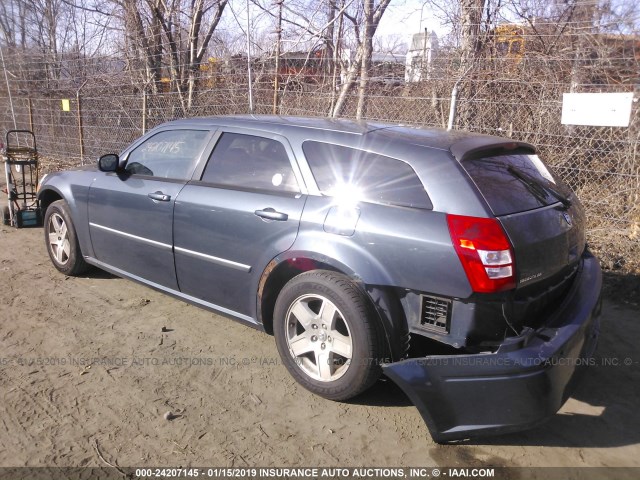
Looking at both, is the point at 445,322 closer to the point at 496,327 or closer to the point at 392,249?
the point at 496,327

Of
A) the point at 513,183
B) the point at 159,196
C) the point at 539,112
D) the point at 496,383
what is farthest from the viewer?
the point at 539,112

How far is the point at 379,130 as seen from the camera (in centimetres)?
324

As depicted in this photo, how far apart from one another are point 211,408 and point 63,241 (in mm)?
2950

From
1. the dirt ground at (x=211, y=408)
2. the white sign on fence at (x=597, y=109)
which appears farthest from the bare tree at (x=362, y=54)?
the dirt ground at (x=211, y=408)

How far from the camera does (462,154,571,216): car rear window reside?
271 centimetres

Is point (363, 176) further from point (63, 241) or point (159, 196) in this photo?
point (63, 241)

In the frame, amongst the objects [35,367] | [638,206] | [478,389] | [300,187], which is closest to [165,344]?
[35,367]

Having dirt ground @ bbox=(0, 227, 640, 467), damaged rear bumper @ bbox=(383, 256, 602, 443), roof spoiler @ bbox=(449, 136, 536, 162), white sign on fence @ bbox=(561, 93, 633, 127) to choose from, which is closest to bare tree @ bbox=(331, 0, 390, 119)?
white sign on fence @ bbox=(561, 93, 633, 127)

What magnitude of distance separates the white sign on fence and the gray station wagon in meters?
2.60

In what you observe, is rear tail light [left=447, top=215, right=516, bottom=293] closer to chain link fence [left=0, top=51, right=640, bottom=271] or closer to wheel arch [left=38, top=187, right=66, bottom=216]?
chain link fence [left=0, top=51, right=640, bottom=271]

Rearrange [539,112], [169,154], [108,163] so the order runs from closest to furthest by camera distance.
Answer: [169,154], [108,163], [539,112]

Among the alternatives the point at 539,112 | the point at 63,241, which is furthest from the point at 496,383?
the point at 539,112

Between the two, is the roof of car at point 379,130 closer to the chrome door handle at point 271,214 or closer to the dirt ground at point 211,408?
the chrome door handle at point 271,214

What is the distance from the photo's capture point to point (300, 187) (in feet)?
10.5
